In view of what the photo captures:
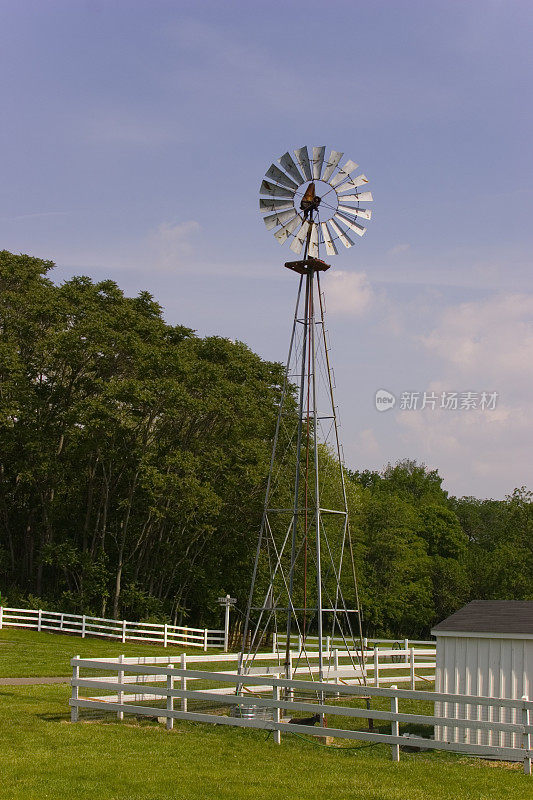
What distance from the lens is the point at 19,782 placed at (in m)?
10.7

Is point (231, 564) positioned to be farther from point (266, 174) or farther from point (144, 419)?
point (266, 174)

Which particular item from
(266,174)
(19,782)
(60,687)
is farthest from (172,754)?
(266,174)

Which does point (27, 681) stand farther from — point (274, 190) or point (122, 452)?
point (122, 452)

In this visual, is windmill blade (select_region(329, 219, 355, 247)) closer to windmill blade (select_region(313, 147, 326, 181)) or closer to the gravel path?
windmill blade (select_region(313, 147, 326, 181))

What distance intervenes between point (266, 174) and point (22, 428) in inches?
911

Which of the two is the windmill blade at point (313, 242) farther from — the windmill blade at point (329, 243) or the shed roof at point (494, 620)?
the shed roof at point (494, 620)

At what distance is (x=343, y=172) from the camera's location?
18.1 metres

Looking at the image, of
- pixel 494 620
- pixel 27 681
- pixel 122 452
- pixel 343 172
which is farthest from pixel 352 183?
pixel 122 452

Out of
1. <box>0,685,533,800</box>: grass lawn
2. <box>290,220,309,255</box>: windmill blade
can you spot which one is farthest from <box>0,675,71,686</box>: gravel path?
<box>290,220,309,255</box>: windmill blade

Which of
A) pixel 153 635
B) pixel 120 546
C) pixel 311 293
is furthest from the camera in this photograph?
pixel 120 546

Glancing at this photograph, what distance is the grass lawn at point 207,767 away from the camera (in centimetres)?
1034

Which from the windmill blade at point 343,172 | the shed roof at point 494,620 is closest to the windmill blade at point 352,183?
the windmill blade at point 343,172

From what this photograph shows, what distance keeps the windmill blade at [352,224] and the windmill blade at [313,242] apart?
66 centimetres

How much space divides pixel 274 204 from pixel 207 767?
10940 millimetres
